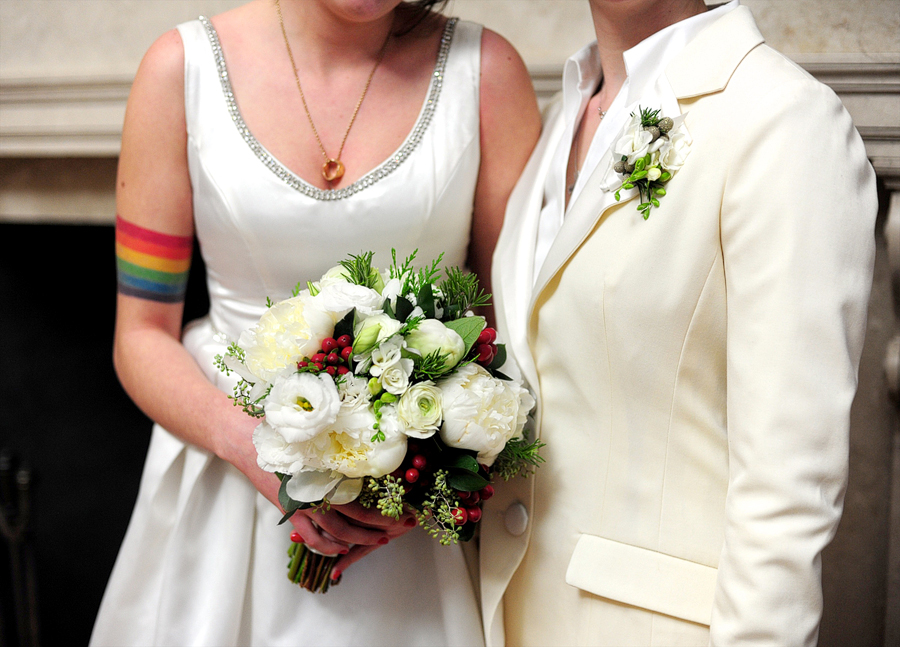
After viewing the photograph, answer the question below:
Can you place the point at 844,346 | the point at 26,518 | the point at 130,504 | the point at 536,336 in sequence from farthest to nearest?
the point at 130,504 → the point at 26,518 → the point at 536,336 → the point at 844,346

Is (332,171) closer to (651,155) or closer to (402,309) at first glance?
(402,309)

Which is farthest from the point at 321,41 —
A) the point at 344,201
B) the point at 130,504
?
the point at 130,504

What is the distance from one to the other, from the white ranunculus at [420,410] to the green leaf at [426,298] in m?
0.10

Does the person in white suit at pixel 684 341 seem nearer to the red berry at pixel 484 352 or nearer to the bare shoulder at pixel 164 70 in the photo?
the red berry at pixel 484 352

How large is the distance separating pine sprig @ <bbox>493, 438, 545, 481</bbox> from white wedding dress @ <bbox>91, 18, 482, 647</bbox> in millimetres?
232

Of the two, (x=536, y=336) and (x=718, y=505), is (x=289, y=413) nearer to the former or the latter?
(x=536, y=336)

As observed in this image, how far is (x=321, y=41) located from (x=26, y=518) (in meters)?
1.75

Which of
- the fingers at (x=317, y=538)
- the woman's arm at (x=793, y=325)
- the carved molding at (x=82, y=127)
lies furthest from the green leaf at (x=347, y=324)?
the carved molding at (x=82, y=127)

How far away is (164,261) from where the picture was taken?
1.22 metres

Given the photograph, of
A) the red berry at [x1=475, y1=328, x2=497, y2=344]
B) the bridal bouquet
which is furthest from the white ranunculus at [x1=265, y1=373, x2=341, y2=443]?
the red berry at [x1=475, y1=328, x2=497, y2=344]

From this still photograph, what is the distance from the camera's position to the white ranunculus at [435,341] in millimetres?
872

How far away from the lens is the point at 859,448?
1442 mm

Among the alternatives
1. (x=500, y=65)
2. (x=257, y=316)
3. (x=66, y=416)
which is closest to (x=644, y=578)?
(x=257, y=316)

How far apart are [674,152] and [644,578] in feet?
1.83
